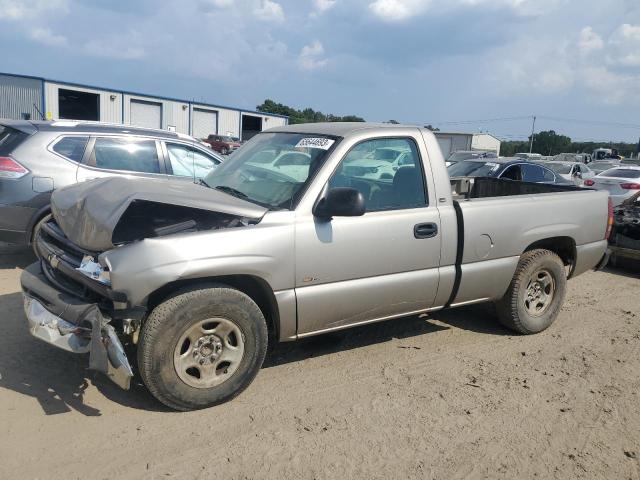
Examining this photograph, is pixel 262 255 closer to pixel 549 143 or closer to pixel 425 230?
pixel 425 230

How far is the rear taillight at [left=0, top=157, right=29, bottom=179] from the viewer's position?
6.24 metres

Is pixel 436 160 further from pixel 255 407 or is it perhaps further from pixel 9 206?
pixel 9 206

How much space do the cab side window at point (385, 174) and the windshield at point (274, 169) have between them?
23 cm

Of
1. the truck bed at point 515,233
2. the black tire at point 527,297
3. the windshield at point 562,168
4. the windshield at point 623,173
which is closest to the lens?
the truck bed at point 515,233

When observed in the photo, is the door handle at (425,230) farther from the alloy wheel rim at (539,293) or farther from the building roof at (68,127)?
the building roof at (68,127)

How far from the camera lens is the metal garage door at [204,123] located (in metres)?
44.9

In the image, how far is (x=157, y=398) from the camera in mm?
3459

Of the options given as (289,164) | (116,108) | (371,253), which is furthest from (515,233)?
(116,108)

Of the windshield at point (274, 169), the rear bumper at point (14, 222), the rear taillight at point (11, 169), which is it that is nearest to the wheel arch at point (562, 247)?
the windshield at point (274, 169)

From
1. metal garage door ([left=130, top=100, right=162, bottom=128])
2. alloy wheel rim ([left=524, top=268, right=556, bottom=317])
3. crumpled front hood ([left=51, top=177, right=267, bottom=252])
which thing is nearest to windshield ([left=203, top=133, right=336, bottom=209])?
crumpled front hood ([left=51, top=177, right=267, bottom=252])

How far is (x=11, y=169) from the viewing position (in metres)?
6.26

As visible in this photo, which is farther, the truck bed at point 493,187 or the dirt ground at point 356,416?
the truck bed at point 493,187

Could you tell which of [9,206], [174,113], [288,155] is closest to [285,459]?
[288,155]

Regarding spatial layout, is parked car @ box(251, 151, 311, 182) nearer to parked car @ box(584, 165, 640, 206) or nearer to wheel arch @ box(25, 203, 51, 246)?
wheel arch @ box(25, 203, 51, 246)
